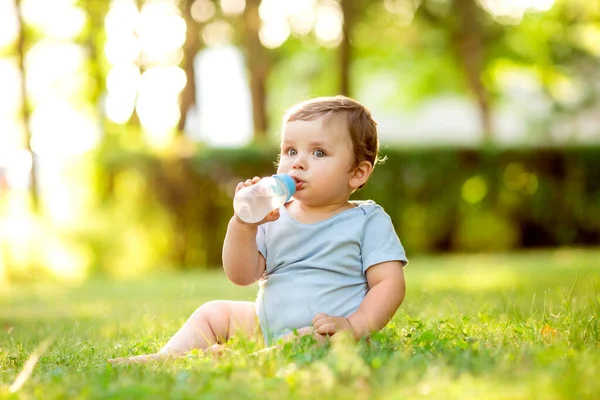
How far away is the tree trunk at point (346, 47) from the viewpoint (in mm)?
17125

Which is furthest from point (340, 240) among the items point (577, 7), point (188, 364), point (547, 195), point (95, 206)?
point (577, 7)

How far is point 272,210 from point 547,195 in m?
11.8

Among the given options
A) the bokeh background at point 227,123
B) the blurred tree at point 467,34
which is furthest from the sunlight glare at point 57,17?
the blurred tree at point 467,34

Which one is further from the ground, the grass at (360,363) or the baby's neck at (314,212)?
the baby's neck at (314,212)

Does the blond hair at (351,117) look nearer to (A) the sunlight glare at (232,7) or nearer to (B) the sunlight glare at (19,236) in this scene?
(B) the sunlight glare at (19,236)

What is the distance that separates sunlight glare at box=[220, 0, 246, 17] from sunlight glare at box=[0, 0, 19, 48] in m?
4.09

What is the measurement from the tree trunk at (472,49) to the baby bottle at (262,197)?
17842 mm

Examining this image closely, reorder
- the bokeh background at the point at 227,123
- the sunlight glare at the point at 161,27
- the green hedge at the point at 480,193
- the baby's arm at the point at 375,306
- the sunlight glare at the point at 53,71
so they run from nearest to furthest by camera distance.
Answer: the baby's arm at the point at 375,306, the bokeh background at the point at 227,123, the green hedge at the point at 480,193, the sunlight glare at the point at 161,27, the sunlight glare at the point at 53,71

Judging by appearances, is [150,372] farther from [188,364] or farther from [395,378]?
[395,378]

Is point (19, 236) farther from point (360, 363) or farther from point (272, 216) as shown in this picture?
point (360, 363)

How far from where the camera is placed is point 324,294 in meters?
3.54

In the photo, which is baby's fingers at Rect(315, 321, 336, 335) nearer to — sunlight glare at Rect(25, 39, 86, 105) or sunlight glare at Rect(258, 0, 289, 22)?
sunlight glare at Rect(258, 0, 289, 22)

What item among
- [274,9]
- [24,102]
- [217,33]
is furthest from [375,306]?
[274,9]

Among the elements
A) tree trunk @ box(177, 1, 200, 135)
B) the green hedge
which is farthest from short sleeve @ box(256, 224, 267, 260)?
tree trunk @ box(177, 1, 200, 135)
